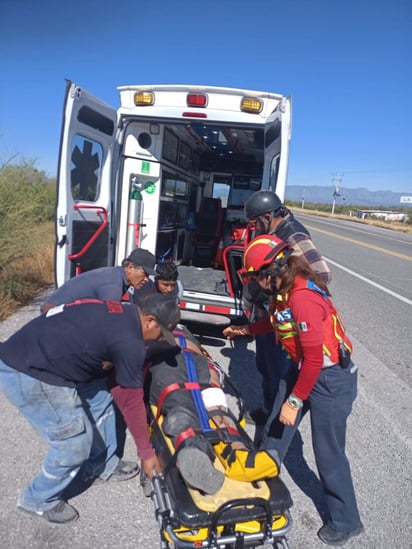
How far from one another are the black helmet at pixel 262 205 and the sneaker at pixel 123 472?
2.14 metres

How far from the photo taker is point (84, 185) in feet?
15.6

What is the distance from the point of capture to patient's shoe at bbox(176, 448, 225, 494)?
216cm

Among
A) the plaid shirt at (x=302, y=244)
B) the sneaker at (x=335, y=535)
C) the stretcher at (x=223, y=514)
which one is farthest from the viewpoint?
the plaid shirt at (x=302, y=244)

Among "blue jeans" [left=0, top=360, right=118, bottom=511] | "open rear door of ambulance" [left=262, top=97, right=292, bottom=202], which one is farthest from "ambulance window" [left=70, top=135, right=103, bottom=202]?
"blue jeans" [left=0, top=360, right=118, bottom=511]

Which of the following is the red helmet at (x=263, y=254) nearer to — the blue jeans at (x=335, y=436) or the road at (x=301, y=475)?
the blue jeans at (x=335, y=436)

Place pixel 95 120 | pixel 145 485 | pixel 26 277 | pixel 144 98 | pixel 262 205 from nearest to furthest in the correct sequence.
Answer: pixel 145 485 → pixel 262 205 → pixel 95 120 → pixel 144 98 → pixel 26 277

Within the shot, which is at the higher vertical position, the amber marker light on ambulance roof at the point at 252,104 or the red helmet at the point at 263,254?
the amber marker light on ambulance roof at the point at 252,104

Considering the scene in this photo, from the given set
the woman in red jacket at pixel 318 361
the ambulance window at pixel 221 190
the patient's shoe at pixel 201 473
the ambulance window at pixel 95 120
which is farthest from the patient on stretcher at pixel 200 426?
the ambulance window at pixel 221 190

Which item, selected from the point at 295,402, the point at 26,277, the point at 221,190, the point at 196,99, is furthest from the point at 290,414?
the point at 221,190

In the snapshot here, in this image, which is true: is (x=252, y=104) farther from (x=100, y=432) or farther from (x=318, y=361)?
(x=100, y=432)

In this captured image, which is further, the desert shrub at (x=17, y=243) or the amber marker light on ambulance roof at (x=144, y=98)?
the desert shrub at (x=17, y=243)

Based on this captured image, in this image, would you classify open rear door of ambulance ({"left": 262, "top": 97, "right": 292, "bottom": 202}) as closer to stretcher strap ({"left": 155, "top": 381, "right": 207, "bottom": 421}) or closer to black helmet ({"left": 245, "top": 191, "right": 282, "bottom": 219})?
black helmet ({"left": 245, "top": 191, "right": 282, "bottom": 219})

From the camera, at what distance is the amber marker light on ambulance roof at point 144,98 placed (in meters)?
5.05

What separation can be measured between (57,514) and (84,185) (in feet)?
10.8
